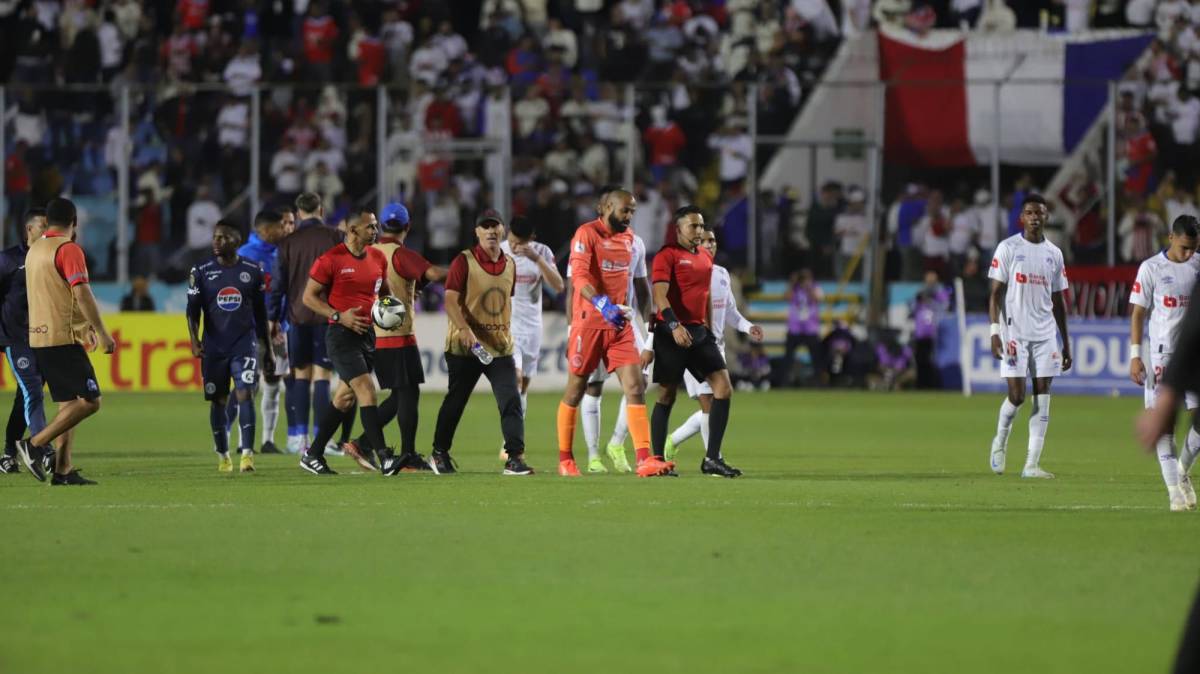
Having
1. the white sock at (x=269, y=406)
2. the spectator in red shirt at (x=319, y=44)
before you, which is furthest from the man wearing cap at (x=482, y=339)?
the spectator in red shirt at (x=319, y=44)

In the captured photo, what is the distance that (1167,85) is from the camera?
1313 inches

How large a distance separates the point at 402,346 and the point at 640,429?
2087 millimetres

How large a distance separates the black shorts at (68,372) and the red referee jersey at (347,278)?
229 cm

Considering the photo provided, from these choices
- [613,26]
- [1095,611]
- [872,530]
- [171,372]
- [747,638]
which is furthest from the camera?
[613,26]

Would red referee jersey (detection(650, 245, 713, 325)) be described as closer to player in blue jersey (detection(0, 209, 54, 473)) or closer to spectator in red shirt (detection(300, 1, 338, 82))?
player in blue jersey (detection(0, 209, 54, 473))

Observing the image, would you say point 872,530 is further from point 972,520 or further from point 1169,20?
point 1169,20

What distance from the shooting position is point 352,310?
16203 mm

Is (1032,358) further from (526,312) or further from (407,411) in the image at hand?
(407,411)

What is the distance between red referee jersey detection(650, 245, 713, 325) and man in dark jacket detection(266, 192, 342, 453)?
3.78 metres

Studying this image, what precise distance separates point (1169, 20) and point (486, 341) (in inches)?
903

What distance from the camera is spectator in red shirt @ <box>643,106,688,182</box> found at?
3375 centimetres

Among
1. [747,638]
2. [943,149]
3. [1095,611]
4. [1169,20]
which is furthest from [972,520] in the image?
[1169,20]

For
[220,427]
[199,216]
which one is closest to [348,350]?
[220,427]

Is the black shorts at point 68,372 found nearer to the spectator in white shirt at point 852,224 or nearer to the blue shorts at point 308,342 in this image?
the blue shorts at point 308,342
